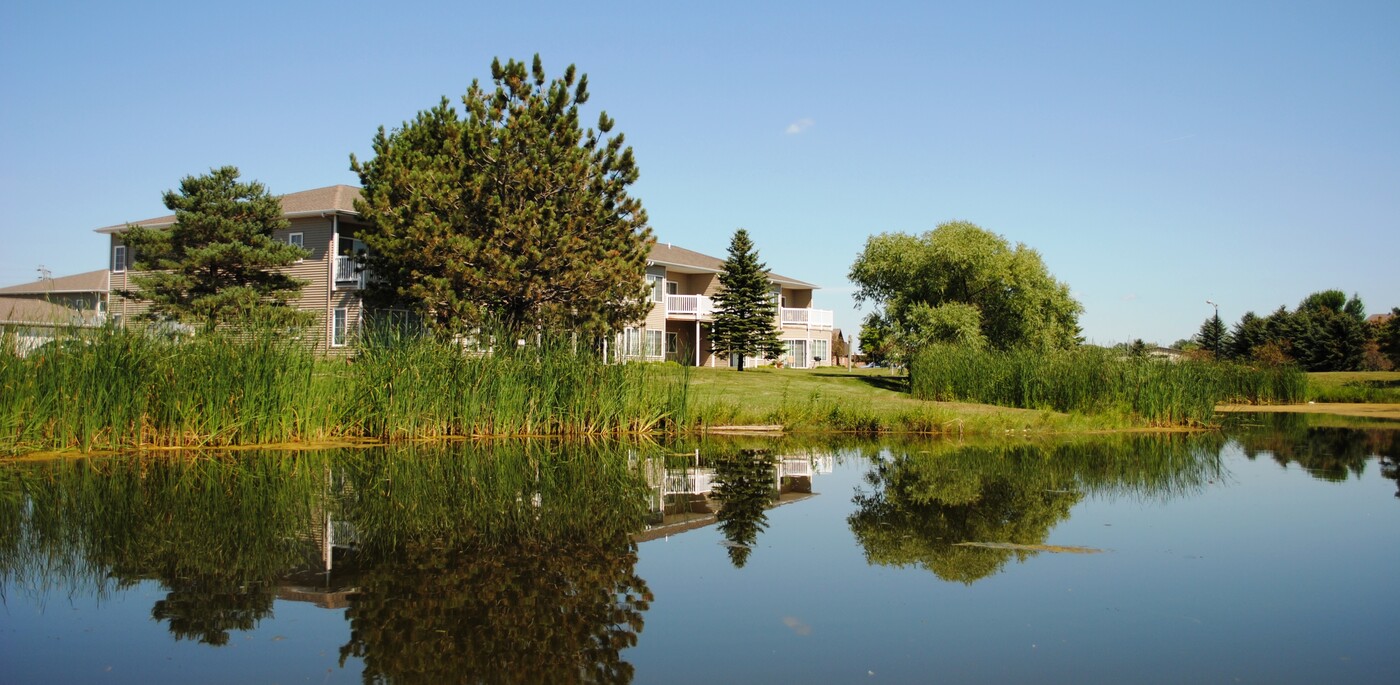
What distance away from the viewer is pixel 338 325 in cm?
3716

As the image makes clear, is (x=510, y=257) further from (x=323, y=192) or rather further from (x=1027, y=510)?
(x=1027, y=510)

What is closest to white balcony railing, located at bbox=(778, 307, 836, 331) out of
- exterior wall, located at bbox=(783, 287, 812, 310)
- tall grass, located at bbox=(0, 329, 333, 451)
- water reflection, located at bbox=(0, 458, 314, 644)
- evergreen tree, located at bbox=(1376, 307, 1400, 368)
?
exterior wall, located at bbox=(783, 287, 812, 310)

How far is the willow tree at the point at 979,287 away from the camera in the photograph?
121 ft

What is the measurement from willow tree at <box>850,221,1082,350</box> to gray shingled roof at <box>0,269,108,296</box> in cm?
3145

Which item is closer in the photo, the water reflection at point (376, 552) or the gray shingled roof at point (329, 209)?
the water reflection at point (376, 552)

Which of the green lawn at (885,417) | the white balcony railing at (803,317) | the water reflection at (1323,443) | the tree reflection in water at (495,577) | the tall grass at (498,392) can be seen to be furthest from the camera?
the white balcony railing at (803,317)

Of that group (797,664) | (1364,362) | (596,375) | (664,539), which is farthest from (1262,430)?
(1364,362)

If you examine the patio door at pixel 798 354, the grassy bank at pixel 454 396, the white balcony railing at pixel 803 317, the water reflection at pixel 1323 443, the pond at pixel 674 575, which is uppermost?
the white balcony railing at pixel 803 317

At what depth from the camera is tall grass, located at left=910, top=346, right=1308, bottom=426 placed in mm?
24453

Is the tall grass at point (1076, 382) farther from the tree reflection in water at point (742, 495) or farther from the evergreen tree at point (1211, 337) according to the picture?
the evergreen tree at point (1211, 337)

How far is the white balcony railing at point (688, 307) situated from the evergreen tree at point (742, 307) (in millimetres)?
1305

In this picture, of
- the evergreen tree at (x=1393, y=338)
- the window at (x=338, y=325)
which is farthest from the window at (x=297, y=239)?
the evergreen tree at (x=1393, y=338)

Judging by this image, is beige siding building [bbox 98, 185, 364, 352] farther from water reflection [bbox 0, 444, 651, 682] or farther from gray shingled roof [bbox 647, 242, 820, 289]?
water reflection [bbox 0, 444, 651, 682]

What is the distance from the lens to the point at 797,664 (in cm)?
557
